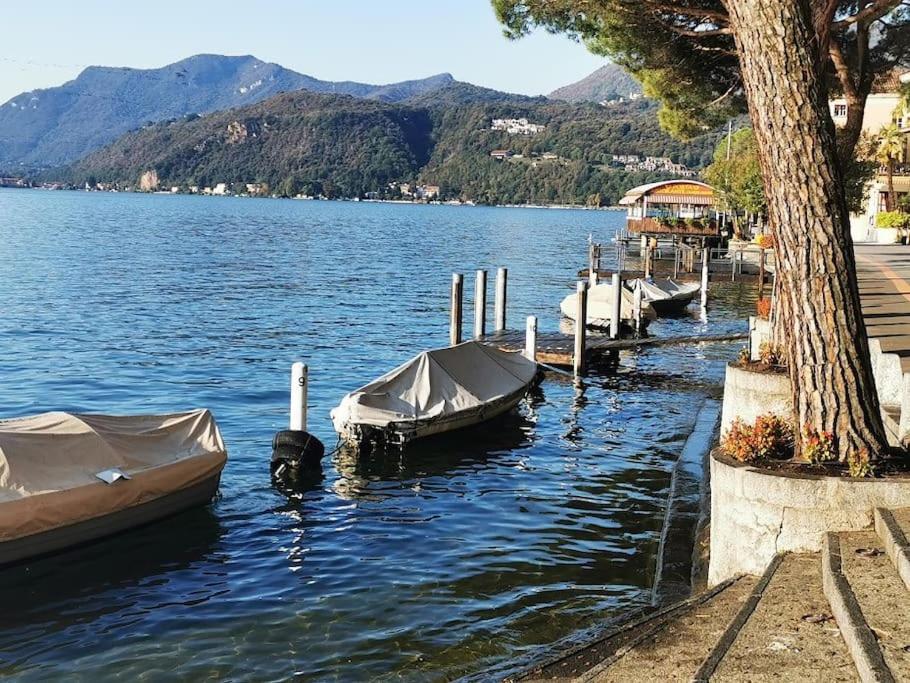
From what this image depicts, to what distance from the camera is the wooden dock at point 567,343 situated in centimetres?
2959

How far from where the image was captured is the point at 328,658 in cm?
1098

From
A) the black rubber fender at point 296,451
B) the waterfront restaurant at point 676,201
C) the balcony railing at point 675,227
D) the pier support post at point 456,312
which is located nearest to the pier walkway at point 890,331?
the black rubber fender at point 296,451

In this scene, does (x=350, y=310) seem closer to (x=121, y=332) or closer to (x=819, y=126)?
(x=121, y=332)

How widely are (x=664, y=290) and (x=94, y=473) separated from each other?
33092 mm

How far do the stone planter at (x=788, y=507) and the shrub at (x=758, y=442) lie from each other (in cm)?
28

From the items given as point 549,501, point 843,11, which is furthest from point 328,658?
point 843,11

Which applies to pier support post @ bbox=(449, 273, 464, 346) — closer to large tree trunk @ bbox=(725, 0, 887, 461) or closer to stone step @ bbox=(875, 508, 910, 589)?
large tree trunk @ bbox=(725, 0, 887, 461)

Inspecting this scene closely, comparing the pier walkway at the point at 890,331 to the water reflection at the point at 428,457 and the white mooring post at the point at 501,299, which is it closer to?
the water reflection at the point at 428,457

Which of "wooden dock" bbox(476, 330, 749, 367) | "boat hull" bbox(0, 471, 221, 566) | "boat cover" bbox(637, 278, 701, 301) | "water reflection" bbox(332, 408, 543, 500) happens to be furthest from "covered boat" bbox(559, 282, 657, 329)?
"boat hull" bbox(0, 471, 221, 566)

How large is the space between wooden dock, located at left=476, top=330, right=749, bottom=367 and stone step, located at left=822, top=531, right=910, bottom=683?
19796 millimetres

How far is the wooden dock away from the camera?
29.6 metres


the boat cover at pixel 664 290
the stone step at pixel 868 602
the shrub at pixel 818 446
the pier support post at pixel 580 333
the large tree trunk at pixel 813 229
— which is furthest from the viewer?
the boat cover at pixel 664 290

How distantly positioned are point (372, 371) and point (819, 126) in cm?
2172

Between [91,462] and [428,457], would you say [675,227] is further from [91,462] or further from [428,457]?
[91,462]
